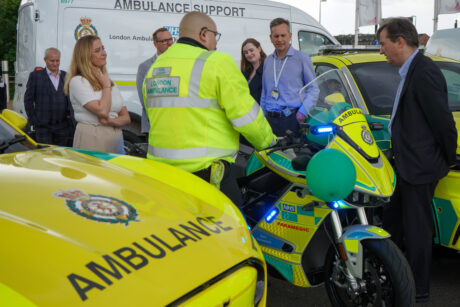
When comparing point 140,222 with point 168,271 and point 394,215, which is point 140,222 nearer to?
point 168,271

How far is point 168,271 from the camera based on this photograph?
1685mm

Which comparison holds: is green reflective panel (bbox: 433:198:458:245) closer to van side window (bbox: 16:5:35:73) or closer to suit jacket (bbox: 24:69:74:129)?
suit jacket (bbox: 24:69:74:129)

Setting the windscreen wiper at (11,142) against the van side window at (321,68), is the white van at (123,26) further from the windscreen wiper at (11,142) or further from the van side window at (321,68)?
the windscreen wiper at (11,142)

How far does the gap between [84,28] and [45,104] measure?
2.12 metres

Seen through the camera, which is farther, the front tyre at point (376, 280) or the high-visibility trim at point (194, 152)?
the high-visibility trim at point (194, 152)

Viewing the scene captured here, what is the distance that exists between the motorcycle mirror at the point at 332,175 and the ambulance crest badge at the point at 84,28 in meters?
5.82

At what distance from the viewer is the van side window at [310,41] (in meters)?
9.43

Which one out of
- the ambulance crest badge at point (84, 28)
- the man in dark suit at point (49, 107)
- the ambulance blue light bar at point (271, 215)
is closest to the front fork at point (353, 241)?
the ambulance blue light bar at point (271, 215)

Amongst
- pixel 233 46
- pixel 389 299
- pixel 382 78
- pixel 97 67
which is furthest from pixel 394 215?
pixel 233 46

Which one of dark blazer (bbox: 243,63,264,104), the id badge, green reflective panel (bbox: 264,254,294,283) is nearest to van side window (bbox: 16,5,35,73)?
dark blazer (bbox: 243,63,264,104)

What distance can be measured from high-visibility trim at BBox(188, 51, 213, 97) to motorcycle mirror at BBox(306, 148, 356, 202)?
2.42 feet

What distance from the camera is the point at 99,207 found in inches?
77.6

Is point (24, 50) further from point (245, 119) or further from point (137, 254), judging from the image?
point (137, 254)

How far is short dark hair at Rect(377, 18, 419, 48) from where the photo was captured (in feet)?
10.6
